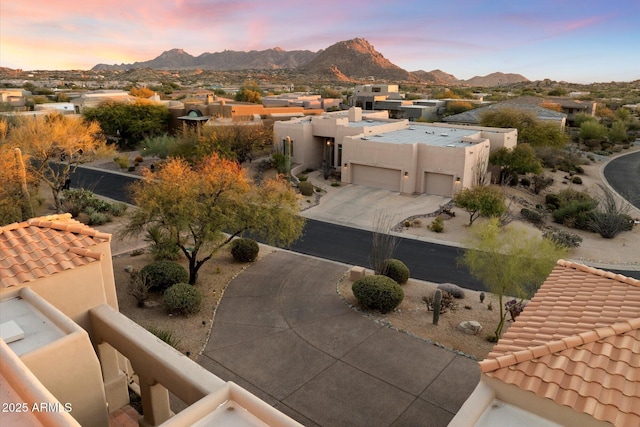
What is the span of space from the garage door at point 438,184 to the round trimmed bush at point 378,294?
20.7 metres

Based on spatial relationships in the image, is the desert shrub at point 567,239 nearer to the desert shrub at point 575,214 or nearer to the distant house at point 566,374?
the desert shrub at point 575,214

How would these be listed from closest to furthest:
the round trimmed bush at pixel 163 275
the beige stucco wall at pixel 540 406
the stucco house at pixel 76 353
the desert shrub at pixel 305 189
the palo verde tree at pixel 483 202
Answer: the stucco house at pixel 76 353 < the beige stucco wall at pixel 540 406 < the round trimmed bush at pixel 163 275 < the palo verde tree at pixel 483 202 < the desert shrub at pixel 305 189

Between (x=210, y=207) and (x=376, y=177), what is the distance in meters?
23.0

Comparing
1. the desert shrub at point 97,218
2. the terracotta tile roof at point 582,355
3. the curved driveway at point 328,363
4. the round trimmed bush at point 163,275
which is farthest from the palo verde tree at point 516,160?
the desert shrub at point 97,218

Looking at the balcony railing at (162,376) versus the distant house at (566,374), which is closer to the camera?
the balcony railing at (162,376)

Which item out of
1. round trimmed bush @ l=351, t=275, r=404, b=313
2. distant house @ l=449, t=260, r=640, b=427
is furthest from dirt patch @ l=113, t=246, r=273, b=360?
distant house @ l=449, t=260, r=640, b=427

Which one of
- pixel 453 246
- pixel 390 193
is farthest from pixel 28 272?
pixel 390 193

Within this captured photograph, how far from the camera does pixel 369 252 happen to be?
2525 centimetres

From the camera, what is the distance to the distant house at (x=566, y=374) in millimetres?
6738

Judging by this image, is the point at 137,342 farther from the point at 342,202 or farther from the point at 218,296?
the point at 342,202

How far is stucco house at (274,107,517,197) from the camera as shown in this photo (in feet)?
Answer: 119

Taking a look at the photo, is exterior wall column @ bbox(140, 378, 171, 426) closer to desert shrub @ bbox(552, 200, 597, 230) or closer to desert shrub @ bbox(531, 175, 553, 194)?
desert shrub @ bbox(552, 200, 597, 230)

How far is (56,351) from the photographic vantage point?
717cm

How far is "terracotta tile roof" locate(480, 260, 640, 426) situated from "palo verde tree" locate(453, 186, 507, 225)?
2016 cm
